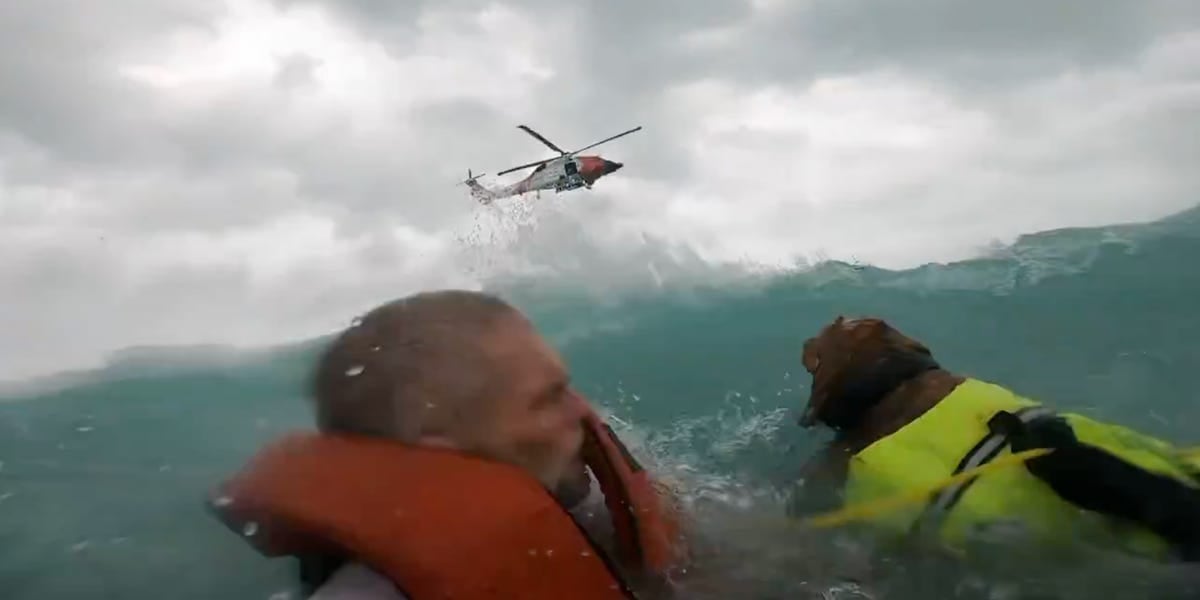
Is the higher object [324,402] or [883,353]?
[324,402]

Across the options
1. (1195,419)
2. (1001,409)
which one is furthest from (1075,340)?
(1001,409)

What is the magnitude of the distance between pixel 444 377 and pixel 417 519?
0.30 m

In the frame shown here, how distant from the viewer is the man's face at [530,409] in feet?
6.64

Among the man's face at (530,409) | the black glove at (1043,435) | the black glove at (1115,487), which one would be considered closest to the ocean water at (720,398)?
the black glove at (1115,487)

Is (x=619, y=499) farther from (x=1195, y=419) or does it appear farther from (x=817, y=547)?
(x=1195, y=419)

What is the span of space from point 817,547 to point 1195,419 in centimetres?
523

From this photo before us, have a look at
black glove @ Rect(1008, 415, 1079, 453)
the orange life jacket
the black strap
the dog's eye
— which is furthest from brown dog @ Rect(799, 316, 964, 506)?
the orange life jacket

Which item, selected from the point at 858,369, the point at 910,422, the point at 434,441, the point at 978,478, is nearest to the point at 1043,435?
the point at 978,478

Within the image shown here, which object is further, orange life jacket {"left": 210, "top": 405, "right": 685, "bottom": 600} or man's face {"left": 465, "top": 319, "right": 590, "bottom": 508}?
man's face {"left": 465, "top": 319, "right": 590, "bottom": 508}

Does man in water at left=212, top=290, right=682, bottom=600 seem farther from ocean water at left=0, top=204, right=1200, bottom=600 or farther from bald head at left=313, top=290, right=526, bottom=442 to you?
ocean water at left=0, top=204, right=1200, bottom=600

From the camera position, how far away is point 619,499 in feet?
8.18

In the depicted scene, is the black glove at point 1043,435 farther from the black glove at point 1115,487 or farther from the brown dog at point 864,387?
the brown dog at point 864,387

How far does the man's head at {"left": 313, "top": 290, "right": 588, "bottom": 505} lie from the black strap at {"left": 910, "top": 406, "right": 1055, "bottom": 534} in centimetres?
167

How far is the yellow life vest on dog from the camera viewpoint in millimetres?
3084
